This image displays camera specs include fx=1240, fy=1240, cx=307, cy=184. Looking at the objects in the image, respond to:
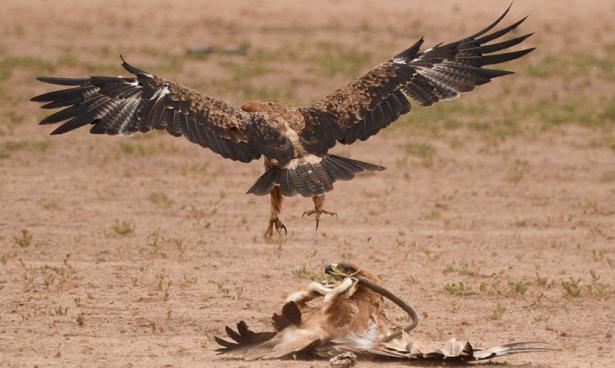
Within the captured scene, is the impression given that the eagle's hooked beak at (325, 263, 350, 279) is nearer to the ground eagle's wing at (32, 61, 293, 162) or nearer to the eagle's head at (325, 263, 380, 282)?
the eagle's head at (325, 263, 380, 282)

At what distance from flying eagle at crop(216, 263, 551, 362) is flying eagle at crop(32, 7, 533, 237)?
81cm

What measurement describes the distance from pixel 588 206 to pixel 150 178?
4.76 m

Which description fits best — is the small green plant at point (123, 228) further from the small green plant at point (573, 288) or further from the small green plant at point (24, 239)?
the small green plant at point (573, 288)

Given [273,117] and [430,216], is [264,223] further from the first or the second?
[273,117]

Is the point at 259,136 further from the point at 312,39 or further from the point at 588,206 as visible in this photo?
the point at 312,39

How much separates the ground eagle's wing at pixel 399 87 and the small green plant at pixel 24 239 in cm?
288

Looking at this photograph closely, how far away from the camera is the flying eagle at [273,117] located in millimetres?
7898

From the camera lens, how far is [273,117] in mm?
8555

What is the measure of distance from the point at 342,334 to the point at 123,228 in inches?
172

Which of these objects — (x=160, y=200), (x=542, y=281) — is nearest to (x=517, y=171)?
(x=160, y=200)

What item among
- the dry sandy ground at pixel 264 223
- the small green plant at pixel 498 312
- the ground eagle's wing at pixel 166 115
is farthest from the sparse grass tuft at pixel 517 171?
the ground eagle's wing at pixel 166 115

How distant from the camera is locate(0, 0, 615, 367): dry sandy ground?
26.4 feet

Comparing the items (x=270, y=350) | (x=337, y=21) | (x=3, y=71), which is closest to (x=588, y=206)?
(x=270, y=350)

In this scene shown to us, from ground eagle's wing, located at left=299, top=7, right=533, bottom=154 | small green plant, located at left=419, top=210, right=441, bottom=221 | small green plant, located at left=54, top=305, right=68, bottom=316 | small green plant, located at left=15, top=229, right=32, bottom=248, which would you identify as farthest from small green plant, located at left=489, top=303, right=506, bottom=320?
small green plant, located at left=15, top=229, right=32, bottom=248
